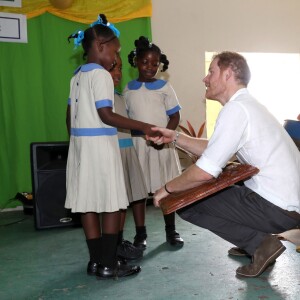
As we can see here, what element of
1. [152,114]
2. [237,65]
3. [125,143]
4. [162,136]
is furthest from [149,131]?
[152,114]

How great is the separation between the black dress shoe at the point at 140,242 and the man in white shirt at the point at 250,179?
1.91ft

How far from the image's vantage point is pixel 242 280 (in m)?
2.05

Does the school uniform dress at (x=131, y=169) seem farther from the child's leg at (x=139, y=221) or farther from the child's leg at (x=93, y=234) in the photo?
the child's leg at (x=93, y=234)

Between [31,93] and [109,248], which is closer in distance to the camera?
[109,248]

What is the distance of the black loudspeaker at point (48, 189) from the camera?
3148mm

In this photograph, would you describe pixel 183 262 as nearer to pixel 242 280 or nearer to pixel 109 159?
pixel 242 280

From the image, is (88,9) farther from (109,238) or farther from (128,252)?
(109,238)

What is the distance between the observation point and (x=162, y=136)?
2.24 metres

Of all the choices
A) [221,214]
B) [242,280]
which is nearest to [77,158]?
[221,214]

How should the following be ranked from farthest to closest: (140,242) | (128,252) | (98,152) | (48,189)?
(48,189) < (140,242) < (128,252) < (98,152)

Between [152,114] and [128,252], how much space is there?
909 millimetres

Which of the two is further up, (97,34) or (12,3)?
(12,3)

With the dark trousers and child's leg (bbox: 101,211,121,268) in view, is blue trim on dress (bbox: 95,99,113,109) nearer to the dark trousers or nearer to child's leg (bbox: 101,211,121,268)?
child's leg (bbox: 101,211,121,268)

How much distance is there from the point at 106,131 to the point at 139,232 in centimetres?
91
